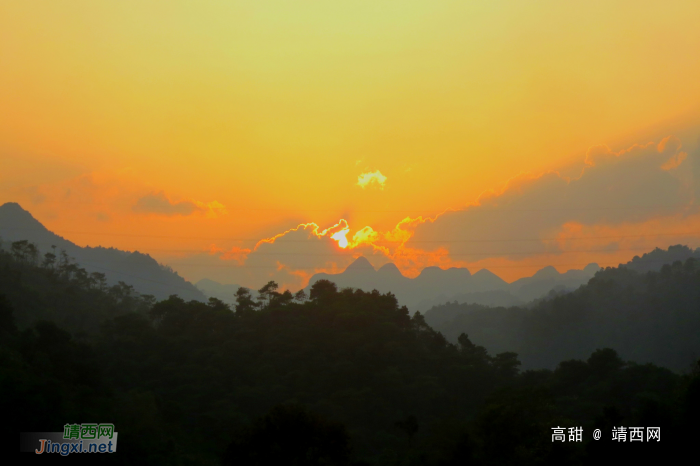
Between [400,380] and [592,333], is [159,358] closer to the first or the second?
[400,380]

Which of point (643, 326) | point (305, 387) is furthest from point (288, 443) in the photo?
point (643, 326)

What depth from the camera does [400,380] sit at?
78.6 meters

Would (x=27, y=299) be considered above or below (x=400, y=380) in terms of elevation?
above

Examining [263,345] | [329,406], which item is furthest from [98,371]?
[329,406]

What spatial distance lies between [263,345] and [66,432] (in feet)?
152

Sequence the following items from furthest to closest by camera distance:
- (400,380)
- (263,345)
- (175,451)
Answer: (263,345) < (400,380) < (175,451)
